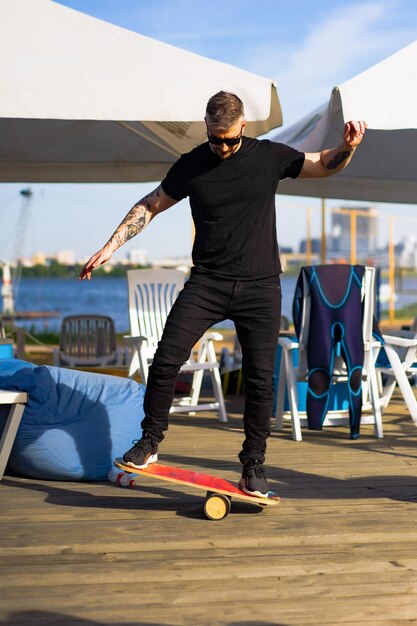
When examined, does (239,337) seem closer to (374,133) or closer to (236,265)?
(236,265)

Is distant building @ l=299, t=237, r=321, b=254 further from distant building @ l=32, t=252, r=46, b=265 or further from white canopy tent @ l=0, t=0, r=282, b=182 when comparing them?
white canopy tent @ l=0, t=0, r=282, b=182

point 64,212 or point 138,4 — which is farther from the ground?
point 138,4

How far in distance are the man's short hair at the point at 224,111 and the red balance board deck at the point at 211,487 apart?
1346mm

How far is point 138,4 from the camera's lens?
2405cm

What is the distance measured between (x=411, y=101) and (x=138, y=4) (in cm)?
2072

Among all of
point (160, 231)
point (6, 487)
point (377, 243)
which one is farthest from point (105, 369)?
point (377, 243)

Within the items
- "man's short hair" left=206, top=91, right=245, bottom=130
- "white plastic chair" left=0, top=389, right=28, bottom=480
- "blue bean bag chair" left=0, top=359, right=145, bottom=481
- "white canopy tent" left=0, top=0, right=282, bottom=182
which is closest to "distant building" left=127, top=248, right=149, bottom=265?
"white canopy tent" left=0, top=0, right=282, bottom=182

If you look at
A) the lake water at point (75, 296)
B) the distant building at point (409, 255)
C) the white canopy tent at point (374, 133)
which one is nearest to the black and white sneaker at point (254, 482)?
the white canopy tent at point (374, 133)

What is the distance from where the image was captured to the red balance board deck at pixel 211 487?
365cm

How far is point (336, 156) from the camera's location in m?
3.76

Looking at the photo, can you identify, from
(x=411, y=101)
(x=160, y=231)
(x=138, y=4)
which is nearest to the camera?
(x=411, y=101)

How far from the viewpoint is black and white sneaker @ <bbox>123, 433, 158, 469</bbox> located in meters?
3.68

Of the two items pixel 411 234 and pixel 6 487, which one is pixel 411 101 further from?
pixel 411 234

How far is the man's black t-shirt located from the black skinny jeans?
0.07m
